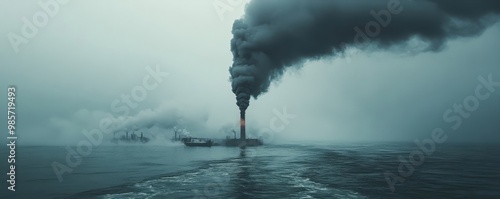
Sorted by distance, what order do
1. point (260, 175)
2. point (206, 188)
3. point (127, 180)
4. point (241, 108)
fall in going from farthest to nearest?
point (241, 108) < point (260, 175) < point (127, 180) < point (206, 188)

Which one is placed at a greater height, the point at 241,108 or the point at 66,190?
the point at 241,108

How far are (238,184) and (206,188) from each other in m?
4.51

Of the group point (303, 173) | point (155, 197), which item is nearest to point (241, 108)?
point (303, 173)

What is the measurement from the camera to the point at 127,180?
47.0m

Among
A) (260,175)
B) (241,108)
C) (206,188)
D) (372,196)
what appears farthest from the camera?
(241,108)

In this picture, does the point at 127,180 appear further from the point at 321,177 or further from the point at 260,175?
the point at 321,177

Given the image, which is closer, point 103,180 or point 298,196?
point 298,196

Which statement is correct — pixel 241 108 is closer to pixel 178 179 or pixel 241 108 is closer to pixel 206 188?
pixel 178 179

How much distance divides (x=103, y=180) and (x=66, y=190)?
845 cm

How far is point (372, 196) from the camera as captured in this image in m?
33.9

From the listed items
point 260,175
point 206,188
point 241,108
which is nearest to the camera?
point 206,188

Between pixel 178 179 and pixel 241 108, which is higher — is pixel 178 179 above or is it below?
below

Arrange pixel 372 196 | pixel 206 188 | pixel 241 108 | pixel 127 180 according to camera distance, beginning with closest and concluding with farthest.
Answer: pixel 372 196 → pixel 206 188 → pixel 127 180 → pixel 241 108

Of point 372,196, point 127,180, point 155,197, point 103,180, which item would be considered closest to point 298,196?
point 372,196
